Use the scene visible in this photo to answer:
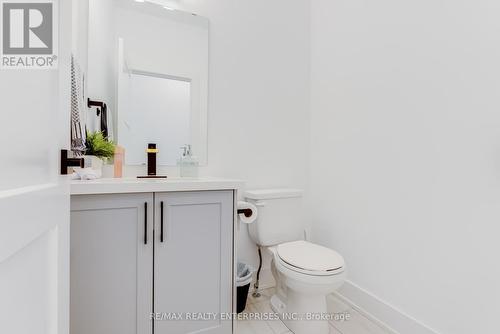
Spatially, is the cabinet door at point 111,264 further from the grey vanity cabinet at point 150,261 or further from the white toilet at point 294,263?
the white toilet at point 294,263

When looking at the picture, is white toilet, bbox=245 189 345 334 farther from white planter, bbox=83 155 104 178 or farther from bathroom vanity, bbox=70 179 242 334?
white planter, bbox=83 155 104 178

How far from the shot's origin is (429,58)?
142 cm

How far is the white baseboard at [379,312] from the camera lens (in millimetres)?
1465

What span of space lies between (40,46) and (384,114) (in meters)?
1.71

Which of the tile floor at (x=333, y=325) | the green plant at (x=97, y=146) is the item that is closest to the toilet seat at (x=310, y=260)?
the tile floor at (x=333, y=325)

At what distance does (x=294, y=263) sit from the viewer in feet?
4.75

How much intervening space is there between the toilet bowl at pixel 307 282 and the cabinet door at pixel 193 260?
1.15 ft

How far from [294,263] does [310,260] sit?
4.0 inches

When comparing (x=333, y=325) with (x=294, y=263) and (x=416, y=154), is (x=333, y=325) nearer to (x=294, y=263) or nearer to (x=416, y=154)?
(x=294, y=263)

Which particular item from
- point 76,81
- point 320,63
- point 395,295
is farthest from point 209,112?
point 395,295

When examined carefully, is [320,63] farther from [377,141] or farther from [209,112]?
[209,112]

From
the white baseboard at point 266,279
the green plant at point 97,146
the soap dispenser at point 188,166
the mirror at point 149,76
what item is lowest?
the white baseboard at point 266,279

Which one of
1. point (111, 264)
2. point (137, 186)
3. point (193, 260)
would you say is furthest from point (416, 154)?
point (111, 264)

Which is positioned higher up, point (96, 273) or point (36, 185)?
point (36, 185)
